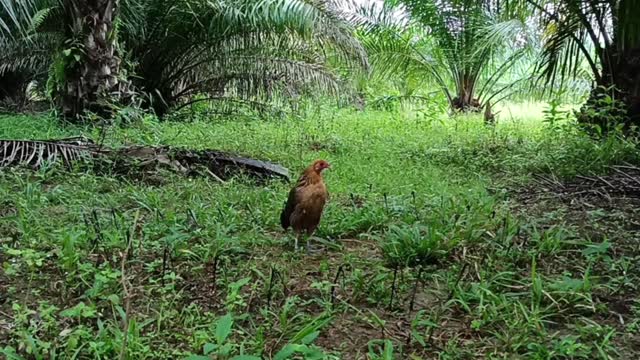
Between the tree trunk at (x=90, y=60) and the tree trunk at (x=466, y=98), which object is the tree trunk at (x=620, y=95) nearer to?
the tree trunk at (x=90, y=60)

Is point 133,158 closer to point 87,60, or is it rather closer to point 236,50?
point 87,60

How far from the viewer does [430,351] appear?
7.10 ft

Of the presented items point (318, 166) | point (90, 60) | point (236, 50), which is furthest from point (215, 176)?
point (236, 50)

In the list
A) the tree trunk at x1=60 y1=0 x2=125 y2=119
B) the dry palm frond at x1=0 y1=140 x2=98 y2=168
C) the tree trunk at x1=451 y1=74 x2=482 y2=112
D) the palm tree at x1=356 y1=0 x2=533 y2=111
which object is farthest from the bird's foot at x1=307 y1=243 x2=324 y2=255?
the tree trunk at x1=451 y1=74 x2=482 y2=112

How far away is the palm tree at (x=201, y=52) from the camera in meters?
6.83

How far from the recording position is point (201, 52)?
9633 mm

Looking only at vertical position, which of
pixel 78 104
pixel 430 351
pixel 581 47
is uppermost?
pixel 581 47

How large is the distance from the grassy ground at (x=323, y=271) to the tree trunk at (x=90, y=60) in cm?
252

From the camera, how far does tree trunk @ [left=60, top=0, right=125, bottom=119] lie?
668 centimetres

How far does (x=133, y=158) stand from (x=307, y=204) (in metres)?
2.12

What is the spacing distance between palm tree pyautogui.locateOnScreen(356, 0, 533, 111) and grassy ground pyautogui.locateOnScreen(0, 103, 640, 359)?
244 inches

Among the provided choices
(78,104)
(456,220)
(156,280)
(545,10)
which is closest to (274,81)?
(78,104)

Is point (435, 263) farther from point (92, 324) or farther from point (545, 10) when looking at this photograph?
point (545, 10)

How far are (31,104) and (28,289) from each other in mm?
10646
